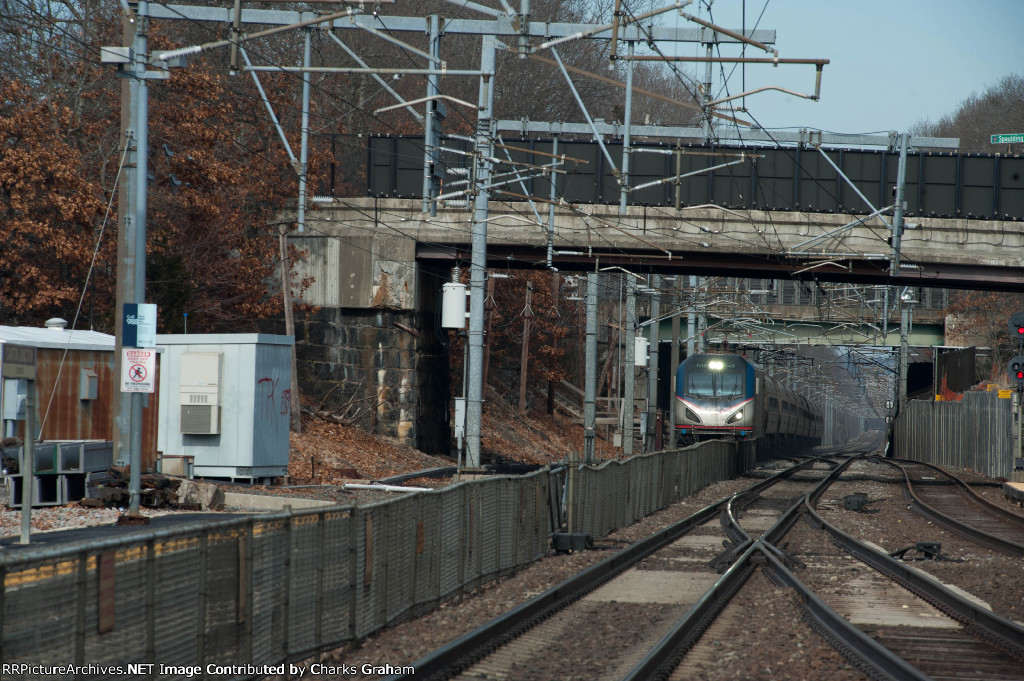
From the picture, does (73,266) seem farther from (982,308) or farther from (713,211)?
(982,308)

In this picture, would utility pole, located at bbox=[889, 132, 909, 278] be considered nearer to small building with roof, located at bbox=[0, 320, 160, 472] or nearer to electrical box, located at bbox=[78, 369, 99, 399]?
small building with roof, located at bbox=[0, 320, 160, 472]

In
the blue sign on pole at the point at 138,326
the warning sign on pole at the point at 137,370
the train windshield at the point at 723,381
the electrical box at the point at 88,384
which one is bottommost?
the train windshield at the point at 723,381

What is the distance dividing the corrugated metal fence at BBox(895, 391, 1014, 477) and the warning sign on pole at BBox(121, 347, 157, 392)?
2670 centimetres

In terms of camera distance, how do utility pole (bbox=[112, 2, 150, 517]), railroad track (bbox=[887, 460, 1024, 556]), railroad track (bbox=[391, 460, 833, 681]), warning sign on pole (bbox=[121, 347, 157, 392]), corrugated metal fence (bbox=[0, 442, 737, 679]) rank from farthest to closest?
railroad track (bbox=[887, 460, 1024, 556]) → utility pole (bbox=[112, 2, 150, 517]) → warning sign on pole (bbox=[121, 347, 157, 392]) → railroad track (bbox=[391, 460, 833, 681]) → corrugated metal fence (bbox=[0, 442, 737, 679])

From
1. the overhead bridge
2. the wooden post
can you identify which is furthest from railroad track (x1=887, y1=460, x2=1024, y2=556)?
the wooden post

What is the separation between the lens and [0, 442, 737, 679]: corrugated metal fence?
17.4 ft

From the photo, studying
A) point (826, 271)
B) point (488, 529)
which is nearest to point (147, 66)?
point (488, 529)

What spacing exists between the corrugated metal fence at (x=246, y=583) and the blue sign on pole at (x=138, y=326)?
5.24 metres

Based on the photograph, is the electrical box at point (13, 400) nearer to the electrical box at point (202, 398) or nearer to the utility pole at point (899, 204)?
the electrical box at point (202, 398)

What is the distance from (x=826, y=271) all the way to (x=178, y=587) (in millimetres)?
28885

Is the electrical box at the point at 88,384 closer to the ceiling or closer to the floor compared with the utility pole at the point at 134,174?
closer to the floor

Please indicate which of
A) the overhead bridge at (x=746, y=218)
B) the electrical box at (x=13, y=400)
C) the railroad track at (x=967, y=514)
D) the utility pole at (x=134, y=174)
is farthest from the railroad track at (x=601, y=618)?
the overhead bridge at (x=746, y=218)

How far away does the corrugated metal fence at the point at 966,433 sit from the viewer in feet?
114

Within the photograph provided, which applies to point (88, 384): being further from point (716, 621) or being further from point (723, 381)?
point (723, 381)
